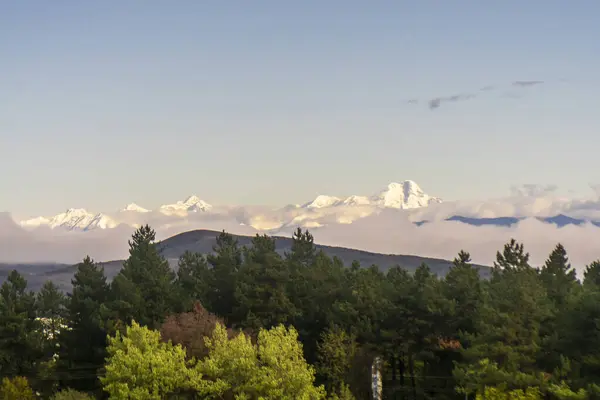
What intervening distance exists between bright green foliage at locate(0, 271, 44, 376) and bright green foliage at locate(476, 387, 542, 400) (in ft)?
153

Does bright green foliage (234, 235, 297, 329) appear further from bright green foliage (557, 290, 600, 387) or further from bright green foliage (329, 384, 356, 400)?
bright green foliage (557, 290, 600, 387)

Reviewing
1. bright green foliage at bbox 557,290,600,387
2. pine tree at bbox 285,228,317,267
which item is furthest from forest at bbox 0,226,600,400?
pine tree at bbox 285,228,317,267

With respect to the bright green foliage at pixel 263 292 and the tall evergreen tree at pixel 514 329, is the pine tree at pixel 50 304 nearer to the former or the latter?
the bright green foliage at pixel 263 292

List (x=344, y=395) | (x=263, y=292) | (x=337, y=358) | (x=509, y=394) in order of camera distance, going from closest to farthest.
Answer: (x=509, y=394)
(x=344, y=395)
(x=337, y=358)
(x=263, y=292)

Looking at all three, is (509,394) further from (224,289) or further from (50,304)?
(50,304)

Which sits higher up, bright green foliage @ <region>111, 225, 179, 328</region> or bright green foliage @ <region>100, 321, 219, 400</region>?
bright green foliage @ <region>111, 225, 179, 328</region>

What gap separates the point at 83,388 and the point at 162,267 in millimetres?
22017

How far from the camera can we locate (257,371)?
67.7m

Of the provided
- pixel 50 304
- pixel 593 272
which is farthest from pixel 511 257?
pixel 50 304

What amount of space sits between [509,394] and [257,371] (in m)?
20.6

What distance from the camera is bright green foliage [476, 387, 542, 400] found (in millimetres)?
60906

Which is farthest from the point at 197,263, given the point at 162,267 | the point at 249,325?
the point at 249,325

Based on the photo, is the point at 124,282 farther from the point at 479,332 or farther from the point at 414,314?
the point at 479,332

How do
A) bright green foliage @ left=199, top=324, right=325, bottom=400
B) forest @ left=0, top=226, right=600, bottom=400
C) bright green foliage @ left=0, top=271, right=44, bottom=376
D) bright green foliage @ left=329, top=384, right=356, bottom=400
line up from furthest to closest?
1. bright green foliage @ left=0, top=271, right=44, bottom=376
2. bright green foliage @ left=329, top=384, right=356, bottom=400
3. bright green foliage @ left=199, top=324, right=325, bottom=400
4. forest @ left=0, top=226, right=600, bottom=400
